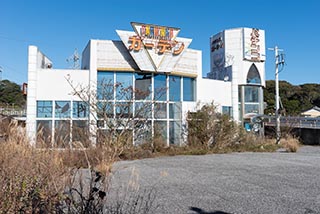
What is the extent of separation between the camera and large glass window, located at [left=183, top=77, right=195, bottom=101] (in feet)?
61.0

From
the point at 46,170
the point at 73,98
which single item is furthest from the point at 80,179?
the point at 73,98

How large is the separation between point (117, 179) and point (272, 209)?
12.5 feet

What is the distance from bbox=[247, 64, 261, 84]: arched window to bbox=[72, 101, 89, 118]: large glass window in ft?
57.0

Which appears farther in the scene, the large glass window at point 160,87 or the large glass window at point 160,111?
the large glass window at point 160,87

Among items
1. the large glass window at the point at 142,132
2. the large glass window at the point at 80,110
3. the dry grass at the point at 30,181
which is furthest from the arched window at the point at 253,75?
the dry grass at the point at 30,181

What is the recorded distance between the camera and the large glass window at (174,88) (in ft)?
59.1

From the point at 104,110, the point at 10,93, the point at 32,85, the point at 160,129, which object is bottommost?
the point at 160,129

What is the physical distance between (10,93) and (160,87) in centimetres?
3166

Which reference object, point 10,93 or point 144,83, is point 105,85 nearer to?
point 144,83

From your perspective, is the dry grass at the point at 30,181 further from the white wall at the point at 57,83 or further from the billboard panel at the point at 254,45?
the billboard panel at the point at 254,45

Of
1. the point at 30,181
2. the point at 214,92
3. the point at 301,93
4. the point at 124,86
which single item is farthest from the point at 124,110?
the point at 301,93

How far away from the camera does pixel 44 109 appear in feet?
52.3

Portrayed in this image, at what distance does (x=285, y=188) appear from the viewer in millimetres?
6344

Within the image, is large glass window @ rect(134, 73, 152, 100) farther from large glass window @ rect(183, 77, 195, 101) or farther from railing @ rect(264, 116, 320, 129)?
railing @ rect(264, 116, 320, 129)
